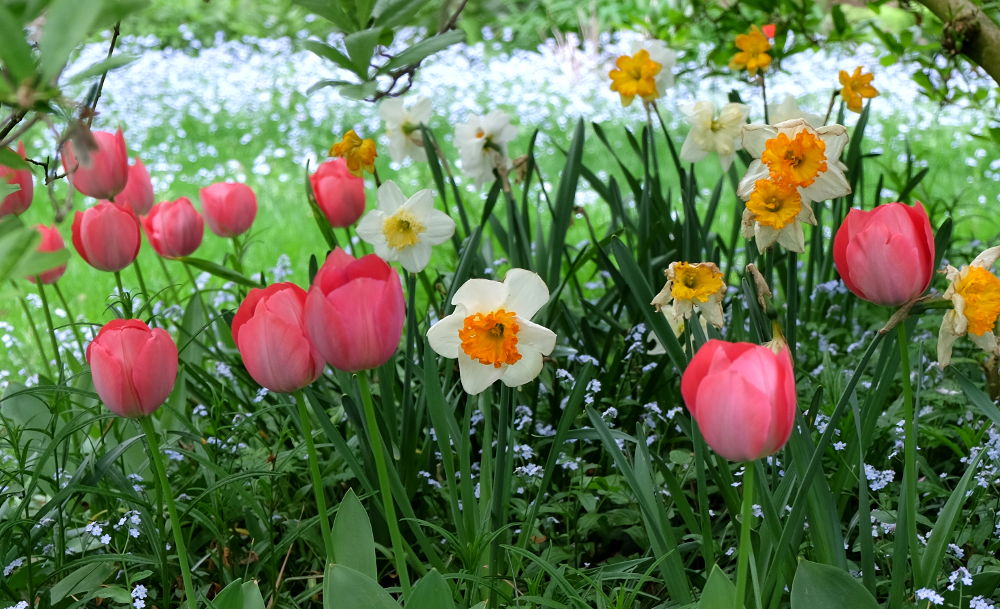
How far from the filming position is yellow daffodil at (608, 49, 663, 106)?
2.08 metres

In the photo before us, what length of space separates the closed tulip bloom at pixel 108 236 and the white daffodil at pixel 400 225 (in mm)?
447

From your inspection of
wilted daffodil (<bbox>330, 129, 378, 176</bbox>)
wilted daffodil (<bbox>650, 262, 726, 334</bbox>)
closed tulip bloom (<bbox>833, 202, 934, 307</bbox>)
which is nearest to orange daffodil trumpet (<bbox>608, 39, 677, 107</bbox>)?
wilted daffodil (<bbox>330, 129, 378, 176</bbox>)

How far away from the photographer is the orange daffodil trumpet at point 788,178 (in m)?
1.22

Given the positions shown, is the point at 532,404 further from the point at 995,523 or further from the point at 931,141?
the point at 931,141

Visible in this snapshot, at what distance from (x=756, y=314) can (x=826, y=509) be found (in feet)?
0.79

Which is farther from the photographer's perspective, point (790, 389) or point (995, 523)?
point (995, 523)

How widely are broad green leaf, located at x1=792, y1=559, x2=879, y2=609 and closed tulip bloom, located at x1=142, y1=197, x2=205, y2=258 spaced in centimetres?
131

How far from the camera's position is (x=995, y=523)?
54.6 inches

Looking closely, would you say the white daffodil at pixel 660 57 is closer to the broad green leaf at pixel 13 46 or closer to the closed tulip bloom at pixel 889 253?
the closed tulip bloom at pixel 889 253

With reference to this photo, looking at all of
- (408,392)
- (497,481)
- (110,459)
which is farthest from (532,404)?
(110,459)

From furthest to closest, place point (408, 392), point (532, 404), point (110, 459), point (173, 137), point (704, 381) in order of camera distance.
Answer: point (173, 137), point (532, 404), point (408, 392), point (110, 459), point (704, 381)

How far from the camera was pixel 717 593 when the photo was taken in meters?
0.96

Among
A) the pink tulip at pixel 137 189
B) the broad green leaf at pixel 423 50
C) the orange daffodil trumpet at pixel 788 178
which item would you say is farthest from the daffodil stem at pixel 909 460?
the pink tulip at pixel 137 189

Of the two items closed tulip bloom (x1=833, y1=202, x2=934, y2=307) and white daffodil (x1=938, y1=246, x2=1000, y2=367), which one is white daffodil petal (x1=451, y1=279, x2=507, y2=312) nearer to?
closed tulip bloom (x1=833, y1=202, x2=934, y2=307)
